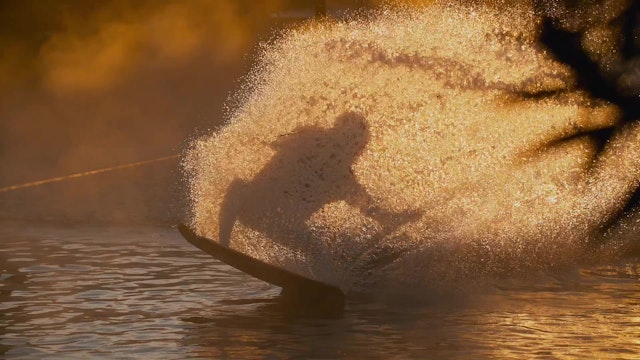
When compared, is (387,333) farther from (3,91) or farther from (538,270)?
(3,91)

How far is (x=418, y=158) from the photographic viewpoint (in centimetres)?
1392

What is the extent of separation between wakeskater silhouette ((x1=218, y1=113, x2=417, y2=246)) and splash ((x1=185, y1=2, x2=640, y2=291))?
0.01 meters

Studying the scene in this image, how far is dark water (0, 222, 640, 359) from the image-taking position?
9.95m

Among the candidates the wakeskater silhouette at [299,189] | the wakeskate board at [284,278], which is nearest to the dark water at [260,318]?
the wakeskate board at [284,278]

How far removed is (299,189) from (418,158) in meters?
1.35

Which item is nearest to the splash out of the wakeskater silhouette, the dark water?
the wakeskater silhouette

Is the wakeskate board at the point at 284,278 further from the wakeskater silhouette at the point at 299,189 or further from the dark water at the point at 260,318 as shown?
the wakeskater silhouette at the point at 299,189

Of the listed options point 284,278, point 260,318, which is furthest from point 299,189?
point 260,318

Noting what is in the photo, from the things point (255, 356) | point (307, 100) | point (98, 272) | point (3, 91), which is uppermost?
point (3, 91)

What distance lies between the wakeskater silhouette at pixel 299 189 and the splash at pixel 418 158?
0.04ft

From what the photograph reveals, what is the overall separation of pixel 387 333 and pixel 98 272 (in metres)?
3.74

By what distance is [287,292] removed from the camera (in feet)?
39.5

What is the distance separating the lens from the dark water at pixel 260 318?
9.95 metres

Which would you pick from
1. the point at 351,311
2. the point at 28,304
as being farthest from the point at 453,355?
the point at 28,304
